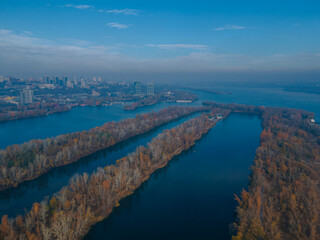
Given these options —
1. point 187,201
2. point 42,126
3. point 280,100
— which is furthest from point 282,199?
point 280,100

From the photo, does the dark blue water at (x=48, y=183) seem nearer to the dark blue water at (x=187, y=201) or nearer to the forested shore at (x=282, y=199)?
the dark blue water at (x=187, y=201)

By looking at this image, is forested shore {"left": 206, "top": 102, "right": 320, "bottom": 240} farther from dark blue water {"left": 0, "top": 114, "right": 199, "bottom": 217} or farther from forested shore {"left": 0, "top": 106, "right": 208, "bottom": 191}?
forested shore {"left": 0, "top": 106, "right": 208, "bottom": 191}

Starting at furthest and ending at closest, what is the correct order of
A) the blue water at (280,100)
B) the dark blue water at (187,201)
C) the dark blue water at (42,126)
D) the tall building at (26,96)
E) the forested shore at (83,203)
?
1. the blue water at (280,100)
2. the tall building at (26,96)
3. the dark blue water at (42,126)
4. the dark blue water at (187,201)
5. the forested shore at (83,203)

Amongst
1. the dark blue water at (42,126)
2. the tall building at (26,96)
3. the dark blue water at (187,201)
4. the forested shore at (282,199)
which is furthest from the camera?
the tall building at (26,96)

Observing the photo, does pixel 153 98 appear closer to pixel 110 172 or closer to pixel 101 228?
pixel 110 172

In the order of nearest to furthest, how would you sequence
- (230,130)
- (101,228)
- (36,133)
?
(101,228)
(36,133)
(230,130)

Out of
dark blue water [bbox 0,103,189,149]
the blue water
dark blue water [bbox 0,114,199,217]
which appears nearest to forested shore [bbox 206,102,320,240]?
dark blue water [bbox 0,114,199,217]

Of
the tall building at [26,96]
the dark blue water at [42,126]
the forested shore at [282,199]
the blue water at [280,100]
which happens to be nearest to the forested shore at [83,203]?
the forested shore at [282,199]

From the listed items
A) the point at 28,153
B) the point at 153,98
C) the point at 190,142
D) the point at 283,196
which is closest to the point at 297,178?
the point at 283,196
